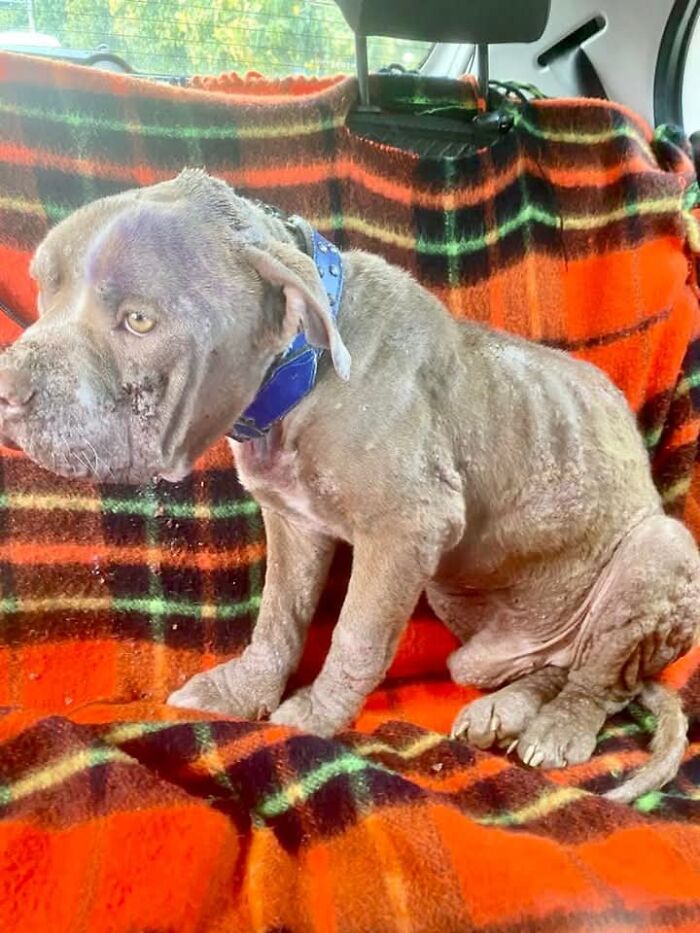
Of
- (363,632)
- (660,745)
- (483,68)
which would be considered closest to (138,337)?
(363,632)

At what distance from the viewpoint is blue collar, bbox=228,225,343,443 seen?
1.54 meters

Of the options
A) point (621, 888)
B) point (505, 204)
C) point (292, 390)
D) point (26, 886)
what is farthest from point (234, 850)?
point (505, 204)

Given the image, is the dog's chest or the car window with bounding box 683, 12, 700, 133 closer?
the dog's chest

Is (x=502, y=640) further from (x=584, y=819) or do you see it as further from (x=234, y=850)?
(x=234, y=850)

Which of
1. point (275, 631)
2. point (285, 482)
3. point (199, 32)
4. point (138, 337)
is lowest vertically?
point (275, 631)

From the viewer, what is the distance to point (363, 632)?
68.1 inches

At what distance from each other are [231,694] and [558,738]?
0.64m

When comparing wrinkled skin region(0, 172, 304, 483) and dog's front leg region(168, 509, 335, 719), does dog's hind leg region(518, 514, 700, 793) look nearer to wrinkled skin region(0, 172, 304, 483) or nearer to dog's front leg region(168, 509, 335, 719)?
dog's front leg region(168, 509, 335, 719)

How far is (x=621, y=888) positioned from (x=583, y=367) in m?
1.05

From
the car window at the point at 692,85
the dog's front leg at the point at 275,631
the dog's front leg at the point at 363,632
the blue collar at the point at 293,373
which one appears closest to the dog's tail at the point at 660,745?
the dog's front leg at the point at 363,632

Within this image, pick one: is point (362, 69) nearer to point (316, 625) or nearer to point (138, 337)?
point (138, 337)

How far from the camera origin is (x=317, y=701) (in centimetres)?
182

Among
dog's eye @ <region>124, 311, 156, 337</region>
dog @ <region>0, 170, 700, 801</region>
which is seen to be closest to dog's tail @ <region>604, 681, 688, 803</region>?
dog @ <region>0, 170, 700, 801</region>

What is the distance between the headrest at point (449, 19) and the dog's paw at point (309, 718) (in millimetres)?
1419
